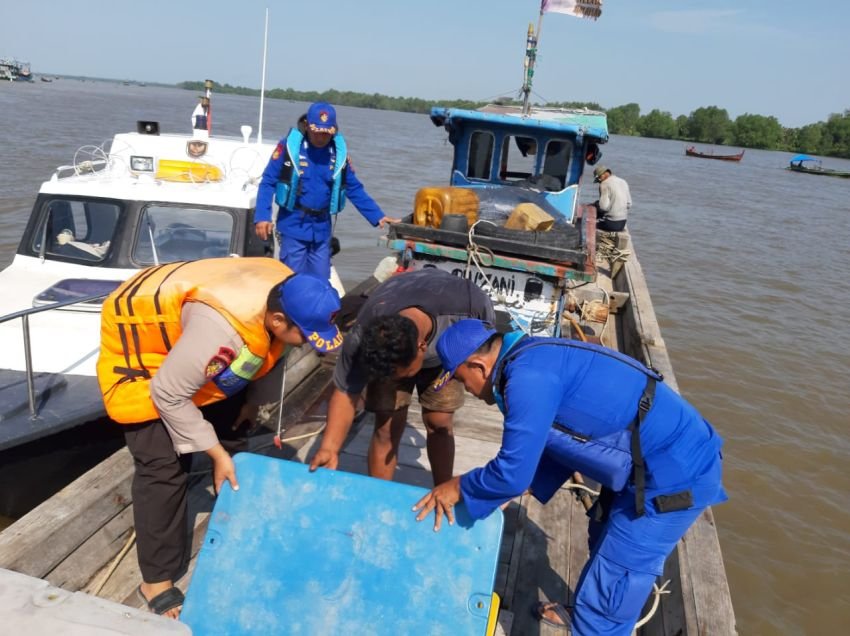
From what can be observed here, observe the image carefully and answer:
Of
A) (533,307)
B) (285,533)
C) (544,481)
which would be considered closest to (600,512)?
(544,481)

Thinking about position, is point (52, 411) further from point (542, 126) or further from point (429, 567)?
point (542, 126)

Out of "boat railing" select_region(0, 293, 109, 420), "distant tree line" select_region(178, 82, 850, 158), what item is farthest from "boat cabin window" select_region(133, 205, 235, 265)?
"distant tree line" select_region(178, 82, 850, 158)

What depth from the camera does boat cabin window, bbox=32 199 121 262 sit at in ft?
16.7

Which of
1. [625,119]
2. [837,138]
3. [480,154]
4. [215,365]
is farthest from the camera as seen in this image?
[625,119]

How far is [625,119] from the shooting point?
101 meters

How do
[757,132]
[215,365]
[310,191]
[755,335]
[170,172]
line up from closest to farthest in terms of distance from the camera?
1. [215,365]
2. [310,191]
3. [170,172]
4. [755,335]
5. [757,132]

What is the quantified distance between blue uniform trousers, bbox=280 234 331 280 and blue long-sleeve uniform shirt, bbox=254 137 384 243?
0.15 feet

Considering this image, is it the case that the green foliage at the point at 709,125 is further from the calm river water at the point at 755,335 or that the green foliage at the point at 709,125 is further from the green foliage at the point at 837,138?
the calm river water at the point at 755,335

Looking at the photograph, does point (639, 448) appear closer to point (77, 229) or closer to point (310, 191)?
point (310, 191)

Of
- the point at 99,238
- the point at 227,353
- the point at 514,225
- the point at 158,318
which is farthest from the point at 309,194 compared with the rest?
the point at 227,353

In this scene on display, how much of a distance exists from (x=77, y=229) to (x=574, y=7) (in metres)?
6.70

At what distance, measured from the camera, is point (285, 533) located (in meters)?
2.10

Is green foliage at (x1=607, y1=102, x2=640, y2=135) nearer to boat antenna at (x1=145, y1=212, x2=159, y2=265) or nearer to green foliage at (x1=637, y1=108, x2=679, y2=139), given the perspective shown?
green foliage at (x1=637, y1=108, x2=679, y2=139)

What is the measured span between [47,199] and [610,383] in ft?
15.9
